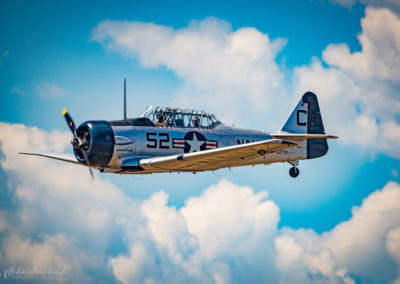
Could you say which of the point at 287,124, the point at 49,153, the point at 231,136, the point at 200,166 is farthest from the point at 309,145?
the point at 49,153

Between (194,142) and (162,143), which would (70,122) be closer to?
(162,143)

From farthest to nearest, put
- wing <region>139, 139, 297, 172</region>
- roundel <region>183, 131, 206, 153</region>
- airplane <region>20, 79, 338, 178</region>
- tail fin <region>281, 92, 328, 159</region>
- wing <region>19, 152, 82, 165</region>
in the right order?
1. tail fin <region>281, 92, 328, 159</region>
2. wing <region>19, 152, 82, 165</region>
3. roundel <region>183, 131, 206, 153</region>
4. airplane <region>20, 79, 338, 178</region>
5. wing <region>139, 139, 297, 172</region>

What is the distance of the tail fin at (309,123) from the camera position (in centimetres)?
2461

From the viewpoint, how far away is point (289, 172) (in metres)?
24.5

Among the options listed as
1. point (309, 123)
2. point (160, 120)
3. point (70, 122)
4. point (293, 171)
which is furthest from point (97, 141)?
point (309, 123)

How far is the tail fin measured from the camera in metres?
24.6

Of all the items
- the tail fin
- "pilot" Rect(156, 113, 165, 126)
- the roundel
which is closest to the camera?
"pilot" Rect(156, 113, 165, 126)

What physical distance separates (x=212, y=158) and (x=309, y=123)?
694 centimetres

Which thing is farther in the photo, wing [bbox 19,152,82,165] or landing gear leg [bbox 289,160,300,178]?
landing gear leg [bbox 289,160,300,178]

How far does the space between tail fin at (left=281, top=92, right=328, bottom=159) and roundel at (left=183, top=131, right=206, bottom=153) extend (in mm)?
4382

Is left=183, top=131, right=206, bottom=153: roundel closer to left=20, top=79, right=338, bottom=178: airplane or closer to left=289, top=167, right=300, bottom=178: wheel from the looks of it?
left=20, top=79, right=338, bottom=178: airplane

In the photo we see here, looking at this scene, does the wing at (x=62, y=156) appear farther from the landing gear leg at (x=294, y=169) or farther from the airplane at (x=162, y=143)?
the landing gear leg at (x=294, y=169)

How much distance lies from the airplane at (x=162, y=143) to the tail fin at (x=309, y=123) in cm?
177

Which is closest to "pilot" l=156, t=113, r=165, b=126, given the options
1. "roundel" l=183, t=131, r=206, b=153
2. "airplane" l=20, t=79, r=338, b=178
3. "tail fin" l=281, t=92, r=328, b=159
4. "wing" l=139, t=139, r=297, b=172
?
"airplane" l=20, t=79, r=338, b=178
